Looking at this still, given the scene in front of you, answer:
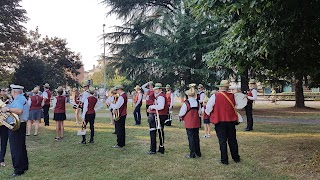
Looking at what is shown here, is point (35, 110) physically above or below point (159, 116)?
above

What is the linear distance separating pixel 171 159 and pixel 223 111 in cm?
183

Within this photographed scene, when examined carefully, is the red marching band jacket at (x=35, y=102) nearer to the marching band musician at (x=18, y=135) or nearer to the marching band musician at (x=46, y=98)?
the marching band musician at (x=46, y=98)

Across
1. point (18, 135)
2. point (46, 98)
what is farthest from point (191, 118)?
point (46, 98)

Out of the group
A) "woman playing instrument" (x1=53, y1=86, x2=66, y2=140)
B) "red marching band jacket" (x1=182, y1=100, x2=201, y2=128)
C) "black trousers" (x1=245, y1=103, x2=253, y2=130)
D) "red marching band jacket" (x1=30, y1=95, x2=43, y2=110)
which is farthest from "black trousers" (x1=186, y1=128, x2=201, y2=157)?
"red marching band jacket" (x1=30, y1=95, x2=43, y2=110)

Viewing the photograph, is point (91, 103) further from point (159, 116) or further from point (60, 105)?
point (159, 116)

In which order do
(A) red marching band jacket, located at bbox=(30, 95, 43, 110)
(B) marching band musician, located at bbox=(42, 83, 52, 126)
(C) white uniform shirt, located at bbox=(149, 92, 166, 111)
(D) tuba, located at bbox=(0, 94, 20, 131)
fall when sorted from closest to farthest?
(D) tuba, located at bbox=(0, 94, 20, 131) < (C) white uniform shirt, located at bbox=(149, 92, 166, 111) < (A) red marching band jacket, located at bbox=(30, 95, 43, 110) < (B) marching band musician, located at bbox=(42, 83, 52, 126)

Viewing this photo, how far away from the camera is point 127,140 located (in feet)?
36.9

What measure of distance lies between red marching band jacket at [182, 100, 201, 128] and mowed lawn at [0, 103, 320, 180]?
0.88 meters

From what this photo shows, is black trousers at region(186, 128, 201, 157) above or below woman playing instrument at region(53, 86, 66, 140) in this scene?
below

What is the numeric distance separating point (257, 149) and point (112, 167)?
4256mm

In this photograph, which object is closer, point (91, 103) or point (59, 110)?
point (91, 103)

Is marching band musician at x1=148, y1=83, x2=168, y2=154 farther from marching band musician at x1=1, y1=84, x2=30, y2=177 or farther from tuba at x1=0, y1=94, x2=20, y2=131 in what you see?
tuba at x1=0, y1=94, x2=20, y2=131

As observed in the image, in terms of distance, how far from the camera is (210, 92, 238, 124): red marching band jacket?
774 centimetres

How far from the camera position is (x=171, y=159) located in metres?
8.23
